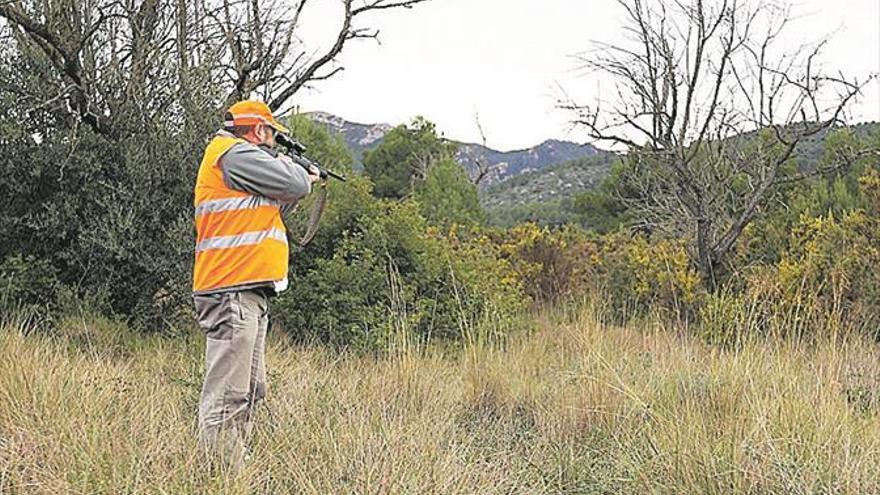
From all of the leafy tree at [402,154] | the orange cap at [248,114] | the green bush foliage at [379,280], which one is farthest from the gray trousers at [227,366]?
the leafy tree at [402,154]

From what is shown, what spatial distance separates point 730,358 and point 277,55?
596cm

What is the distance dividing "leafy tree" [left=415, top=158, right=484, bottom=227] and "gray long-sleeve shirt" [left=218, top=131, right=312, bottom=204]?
12.9 meters

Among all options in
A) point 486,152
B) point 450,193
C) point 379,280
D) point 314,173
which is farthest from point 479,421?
point 486,152

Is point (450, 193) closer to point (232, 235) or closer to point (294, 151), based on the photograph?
point (294, 151)

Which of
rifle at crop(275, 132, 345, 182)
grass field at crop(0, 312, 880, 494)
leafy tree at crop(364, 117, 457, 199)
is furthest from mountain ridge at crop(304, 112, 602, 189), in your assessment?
rifle at crop(275, 132, 345, 182)

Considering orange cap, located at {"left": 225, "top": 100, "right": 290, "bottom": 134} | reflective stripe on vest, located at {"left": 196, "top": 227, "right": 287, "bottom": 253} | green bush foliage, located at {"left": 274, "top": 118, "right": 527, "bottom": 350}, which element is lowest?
green bush foliage, located at {"left": 274, "top": 118, "right": 527, "bottom": 350}

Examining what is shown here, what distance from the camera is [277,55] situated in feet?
30.9

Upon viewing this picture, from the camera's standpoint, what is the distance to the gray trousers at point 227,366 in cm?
404

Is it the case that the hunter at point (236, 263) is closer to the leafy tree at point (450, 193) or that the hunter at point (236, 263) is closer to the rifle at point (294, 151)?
the rifle at point (294, 151)

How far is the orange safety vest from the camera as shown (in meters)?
4.13

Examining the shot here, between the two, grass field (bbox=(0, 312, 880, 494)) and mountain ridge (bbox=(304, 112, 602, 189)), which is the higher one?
mountain ridge (bbox=(304, 112, 602, 189))

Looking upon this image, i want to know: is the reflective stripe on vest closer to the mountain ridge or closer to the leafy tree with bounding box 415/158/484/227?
the mountain ridge

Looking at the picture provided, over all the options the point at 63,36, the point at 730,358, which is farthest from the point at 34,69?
the point at 730,358

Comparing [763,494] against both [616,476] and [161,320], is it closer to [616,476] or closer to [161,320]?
[616,476]
